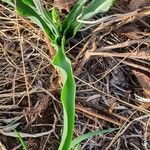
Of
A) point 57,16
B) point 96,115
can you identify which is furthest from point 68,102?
point 57,16

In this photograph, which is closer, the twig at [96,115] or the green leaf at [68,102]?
the green leaf at [68,102]

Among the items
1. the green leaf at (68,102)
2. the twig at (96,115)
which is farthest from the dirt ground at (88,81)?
the green leaf at (68,102)

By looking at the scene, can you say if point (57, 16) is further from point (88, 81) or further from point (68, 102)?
point (68, 102)

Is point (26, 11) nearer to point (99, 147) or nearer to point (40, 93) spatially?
point (40, 93)

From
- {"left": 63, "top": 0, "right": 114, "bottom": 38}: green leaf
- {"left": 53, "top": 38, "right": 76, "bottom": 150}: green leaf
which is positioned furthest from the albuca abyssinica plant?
{"left": 53, "top": 38, "right": 76, "bottom": 150}: green leaf

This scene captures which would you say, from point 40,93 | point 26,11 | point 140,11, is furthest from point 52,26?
point 140,11

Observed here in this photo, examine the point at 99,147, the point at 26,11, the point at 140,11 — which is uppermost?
the point at 26,11

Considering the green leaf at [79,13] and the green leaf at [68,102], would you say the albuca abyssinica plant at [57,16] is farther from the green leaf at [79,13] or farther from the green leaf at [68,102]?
the green leaf at [68,102]

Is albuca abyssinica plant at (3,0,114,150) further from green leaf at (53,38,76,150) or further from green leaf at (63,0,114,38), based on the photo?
green leaf at (53,38,76,150)
